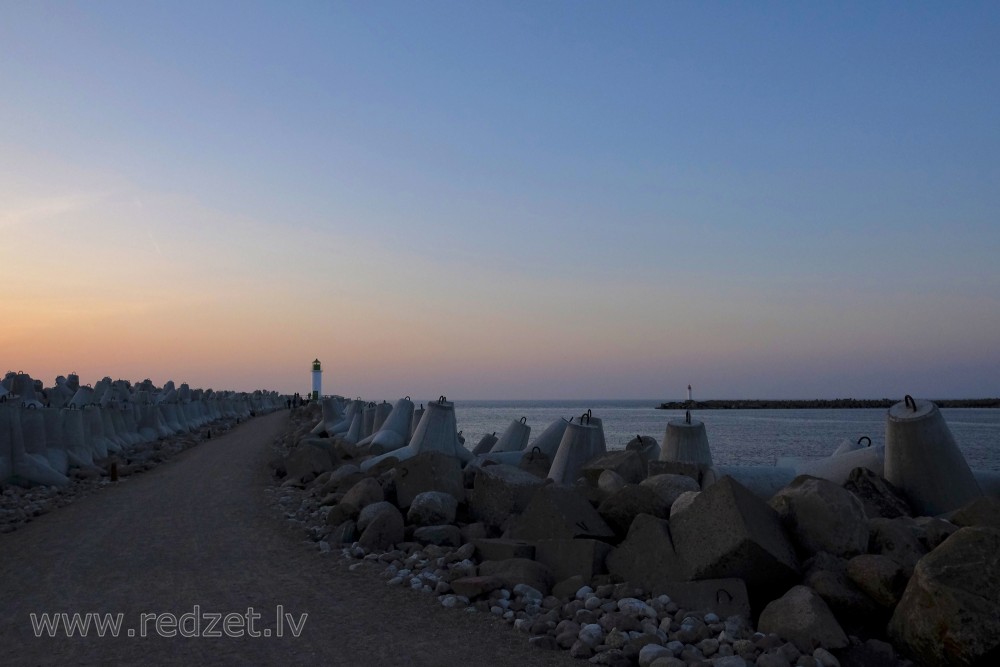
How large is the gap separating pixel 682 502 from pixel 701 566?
2.72ft

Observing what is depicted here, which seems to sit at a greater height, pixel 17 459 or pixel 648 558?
pixel 17 459

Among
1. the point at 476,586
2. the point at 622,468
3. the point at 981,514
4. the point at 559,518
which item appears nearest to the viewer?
the point at 476,586

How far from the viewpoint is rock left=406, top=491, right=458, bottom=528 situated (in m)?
8.82

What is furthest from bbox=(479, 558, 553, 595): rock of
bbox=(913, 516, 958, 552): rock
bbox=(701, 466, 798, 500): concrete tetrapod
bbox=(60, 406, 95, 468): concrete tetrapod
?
bbox=(60, 406, 95, 468): concrete tetrapod

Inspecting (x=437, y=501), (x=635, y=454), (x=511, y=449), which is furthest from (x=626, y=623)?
(x=511, y=449)

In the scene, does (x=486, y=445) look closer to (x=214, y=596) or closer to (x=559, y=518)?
(x=559, y=518)

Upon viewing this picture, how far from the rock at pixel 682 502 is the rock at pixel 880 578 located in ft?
4.33

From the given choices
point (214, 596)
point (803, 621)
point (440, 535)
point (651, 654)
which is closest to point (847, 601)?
point (803, 621)

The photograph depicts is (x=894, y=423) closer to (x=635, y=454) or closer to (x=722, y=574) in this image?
(x=635, y=454)

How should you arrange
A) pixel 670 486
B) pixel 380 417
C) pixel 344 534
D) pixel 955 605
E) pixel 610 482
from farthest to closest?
pixel 380 417 → pixel 610 482 → pixel 344 534 → pixel 670 486 → pixel 955 605

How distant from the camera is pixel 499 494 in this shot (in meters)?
9.02

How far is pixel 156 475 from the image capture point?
16.2 metres

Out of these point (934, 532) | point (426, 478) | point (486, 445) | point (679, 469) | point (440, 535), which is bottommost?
point (440, 535)

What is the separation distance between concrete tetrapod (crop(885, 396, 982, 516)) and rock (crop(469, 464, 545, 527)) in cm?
424
